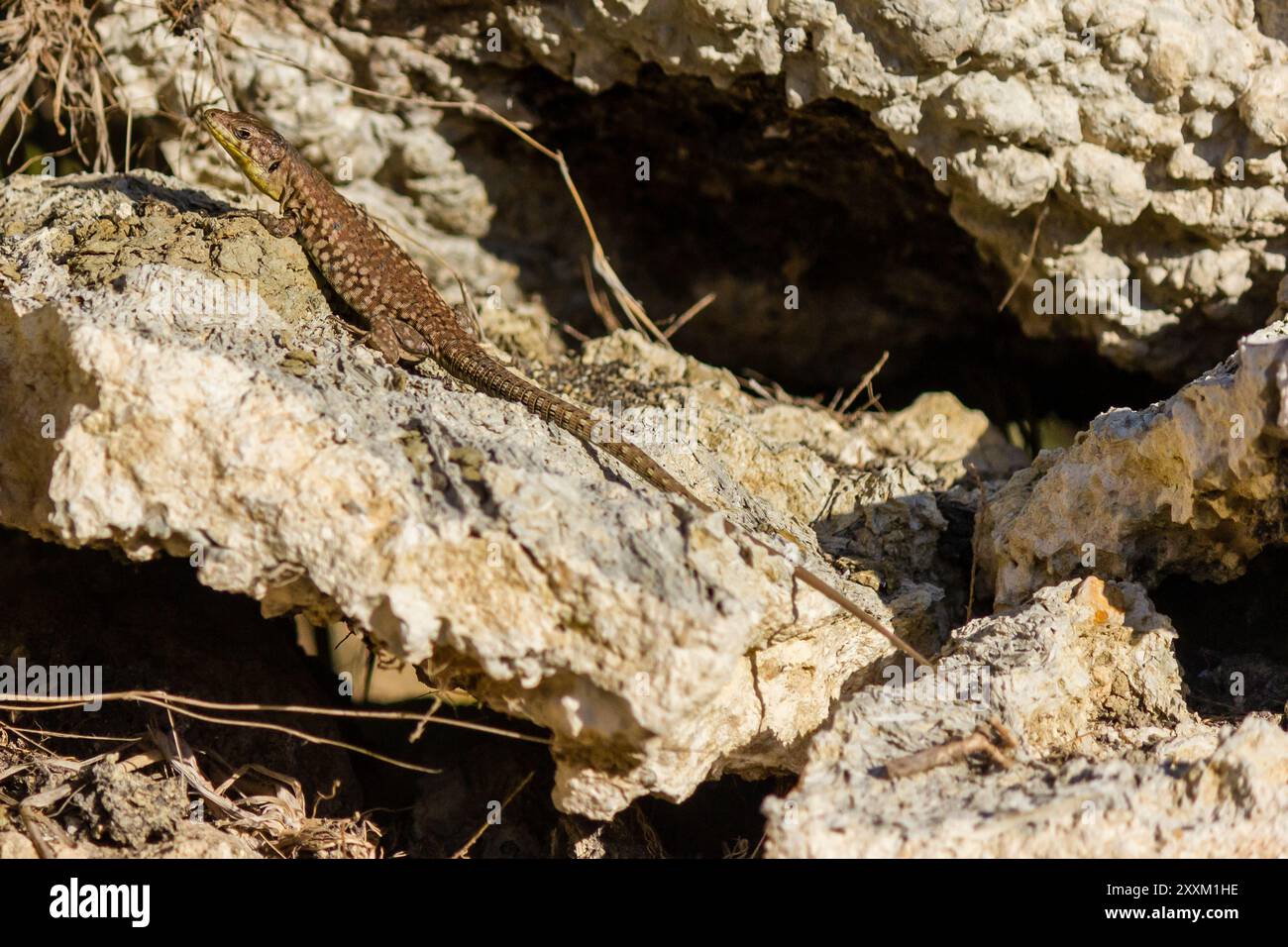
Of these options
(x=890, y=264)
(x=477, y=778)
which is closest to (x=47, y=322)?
(x=477, y=778)

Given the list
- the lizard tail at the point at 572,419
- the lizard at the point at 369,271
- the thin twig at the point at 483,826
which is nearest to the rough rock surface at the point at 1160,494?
the lizard tail at the point at 572,419

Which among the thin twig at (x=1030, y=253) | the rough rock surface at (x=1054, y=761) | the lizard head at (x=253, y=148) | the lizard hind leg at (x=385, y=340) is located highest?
the lizard head at (x=253, y=148)

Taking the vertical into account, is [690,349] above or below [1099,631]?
above

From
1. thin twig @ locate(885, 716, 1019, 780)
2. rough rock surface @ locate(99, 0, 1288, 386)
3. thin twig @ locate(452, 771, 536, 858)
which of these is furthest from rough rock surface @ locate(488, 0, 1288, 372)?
thin twig @ locate(452, 771, 536, 858)

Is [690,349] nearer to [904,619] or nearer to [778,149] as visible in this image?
[778,149]

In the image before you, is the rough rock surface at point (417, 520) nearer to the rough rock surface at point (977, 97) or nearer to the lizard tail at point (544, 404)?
the lizard tail at point (544, 404)

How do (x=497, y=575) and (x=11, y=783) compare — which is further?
(x=11, y=783)

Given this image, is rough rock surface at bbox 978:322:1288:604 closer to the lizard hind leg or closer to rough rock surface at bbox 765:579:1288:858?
rough rock surface at bbox 765:579:1288:858
